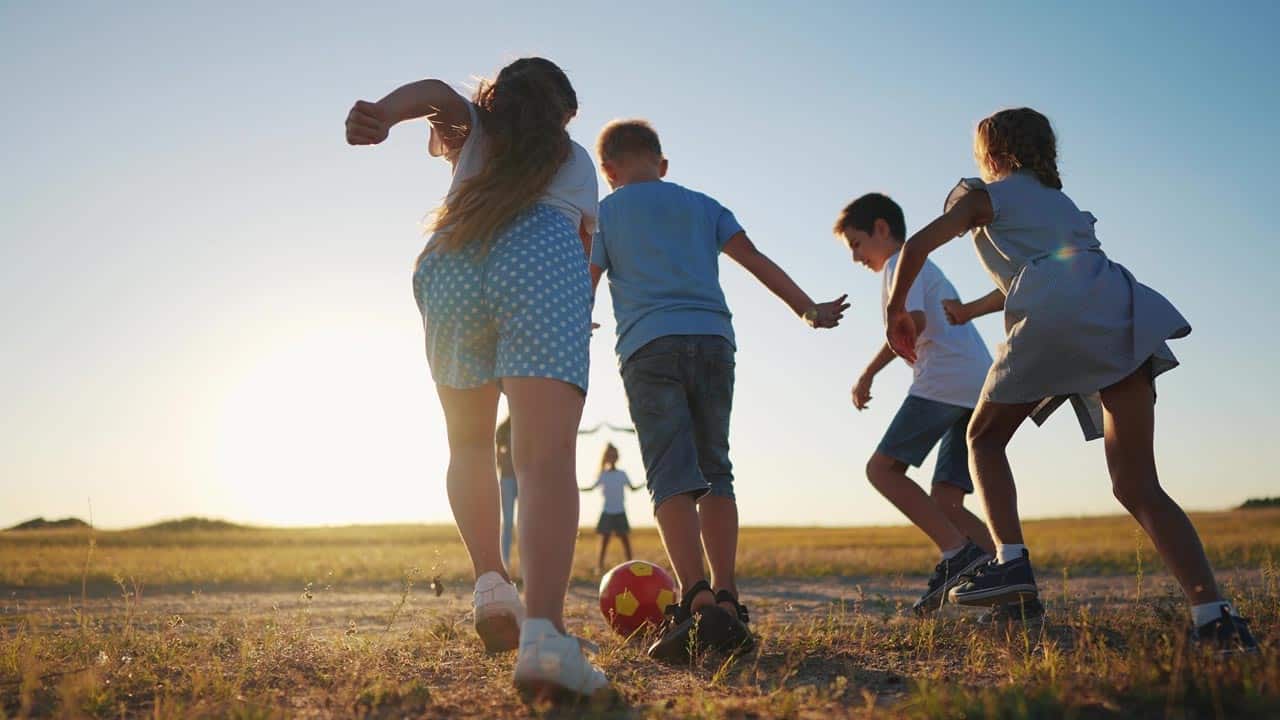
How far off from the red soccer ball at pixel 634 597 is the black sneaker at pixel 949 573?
4.90 ft

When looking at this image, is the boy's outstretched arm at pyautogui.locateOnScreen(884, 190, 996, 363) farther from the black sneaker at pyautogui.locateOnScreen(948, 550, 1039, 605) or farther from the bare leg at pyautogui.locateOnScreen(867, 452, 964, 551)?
the bare leg at pyautogui.locateOnScreen(867, 452, 964, 551)

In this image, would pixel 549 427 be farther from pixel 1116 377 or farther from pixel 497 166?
pixel 1116 377

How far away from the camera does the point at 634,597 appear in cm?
575

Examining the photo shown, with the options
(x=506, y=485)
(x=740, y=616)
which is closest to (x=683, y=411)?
(x=740, y=616)

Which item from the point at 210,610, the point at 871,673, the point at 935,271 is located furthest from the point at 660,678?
the point at 210,610

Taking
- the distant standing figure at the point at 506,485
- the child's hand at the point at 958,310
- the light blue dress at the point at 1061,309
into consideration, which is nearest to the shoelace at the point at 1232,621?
the light blue dress at the point at 1061,309

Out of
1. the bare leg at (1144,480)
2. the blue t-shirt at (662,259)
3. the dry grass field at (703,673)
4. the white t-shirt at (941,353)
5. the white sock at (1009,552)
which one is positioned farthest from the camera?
the white t-shirt at (941,353)

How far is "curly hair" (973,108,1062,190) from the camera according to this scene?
4.54 meters

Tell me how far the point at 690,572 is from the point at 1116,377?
6.86ft

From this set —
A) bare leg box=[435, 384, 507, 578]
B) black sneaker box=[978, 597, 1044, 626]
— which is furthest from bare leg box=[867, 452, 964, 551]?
bare leg box=[435, 384, 507, 578]

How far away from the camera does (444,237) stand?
3.75m

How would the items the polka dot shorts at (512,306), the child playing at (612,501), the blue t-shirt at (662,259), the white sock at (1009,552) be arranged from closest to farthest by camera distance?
the polka dot shorts at (512,306), the white sock at (1009,552), the blue t-shirt at (662,259), the child playing at (612,501)

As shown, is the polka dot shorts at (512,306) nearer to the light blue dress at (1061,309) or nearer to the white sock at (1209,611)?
the light blue dress at (1061,309)

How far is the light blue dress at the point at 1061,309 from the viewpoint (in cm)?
406
